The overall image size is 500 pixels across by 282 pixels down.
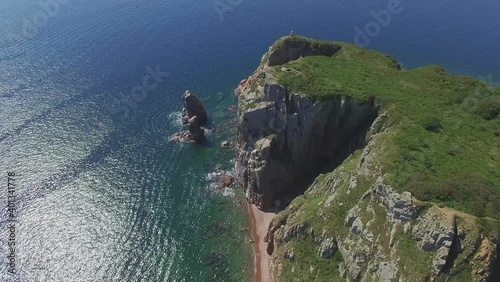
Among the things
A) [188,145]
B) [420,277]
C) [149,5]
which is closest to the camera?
[420,277]

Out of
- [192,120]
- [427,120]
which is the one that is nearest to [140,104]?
[192,120]

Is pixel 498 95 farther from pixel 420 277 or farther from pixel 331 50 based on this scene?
pixel 420 277

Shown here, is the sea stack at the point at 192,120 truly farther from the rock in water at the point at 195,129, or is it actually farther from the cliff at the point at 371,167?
the cliff at the point at 371,167

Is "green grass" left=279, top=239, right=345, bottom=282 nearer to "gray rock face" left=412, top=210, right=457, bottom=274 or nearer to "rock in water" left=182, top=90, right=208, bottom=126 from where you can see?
"gray rock face" left=412, top=210, right=457, bottom=274

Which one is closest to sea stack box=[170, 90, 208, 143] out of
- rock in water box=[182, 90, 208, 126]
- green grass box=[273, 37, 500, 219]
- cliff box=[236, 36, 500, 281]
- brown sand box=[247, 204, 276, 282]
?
rock in water box=[182, 90, 208, 126]

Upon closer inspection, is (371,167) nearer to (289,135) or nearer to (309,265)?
(309,265)

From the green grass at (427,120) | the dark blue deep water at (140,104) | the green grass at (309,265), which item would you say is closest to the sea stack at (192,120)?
the dark blue deep water at (140,104)

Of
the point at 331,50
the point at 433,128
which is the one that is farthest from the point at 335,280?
the point at 331,50
